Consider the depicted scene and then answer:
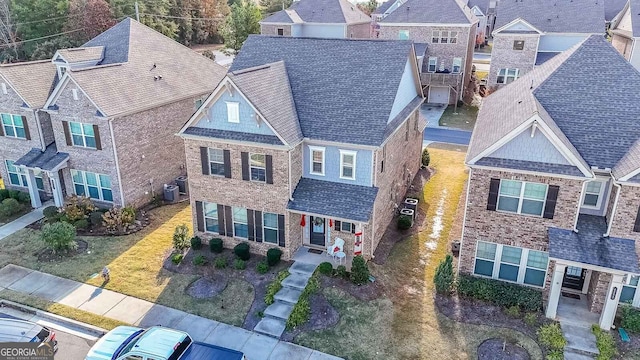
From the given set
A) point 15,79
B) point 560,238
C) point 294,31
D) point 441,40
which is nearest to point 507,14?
point 441,40

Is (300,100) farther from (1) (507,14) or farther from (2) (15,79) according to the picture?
(1) (507,14)

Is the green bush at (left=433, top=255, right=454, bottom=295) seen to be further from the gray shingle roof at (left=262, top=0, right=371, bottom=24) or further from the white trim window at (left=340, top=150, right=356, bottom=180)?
the gray shingle roof at (left=262, top=0, right=371, bottom=24)

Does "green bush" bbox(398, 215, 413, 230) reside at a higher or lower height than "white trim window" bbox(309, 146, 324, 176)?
lower

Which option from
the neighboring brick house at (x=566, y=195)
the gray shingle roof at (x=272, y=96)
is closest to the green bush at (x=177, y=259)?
the gray shingle roof at (x=272, y=96)

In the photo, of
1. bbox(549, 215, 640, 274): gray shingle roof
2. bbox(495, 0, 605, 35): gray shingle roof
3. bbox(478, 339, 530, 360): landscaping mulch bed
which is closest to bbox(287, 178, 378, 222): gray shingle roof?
bbox(478, 339, 530, 360): landscaping mulch bed

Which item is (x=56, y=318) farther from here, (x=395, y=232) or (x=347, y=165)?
(x=395, y=232)

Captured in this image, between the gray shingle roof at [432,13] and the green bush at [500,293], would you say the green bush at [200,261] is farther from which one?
the gray shingle roof at [432,13]

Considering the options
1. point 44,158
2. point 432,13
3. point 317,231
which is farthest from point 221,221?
point 432,13
